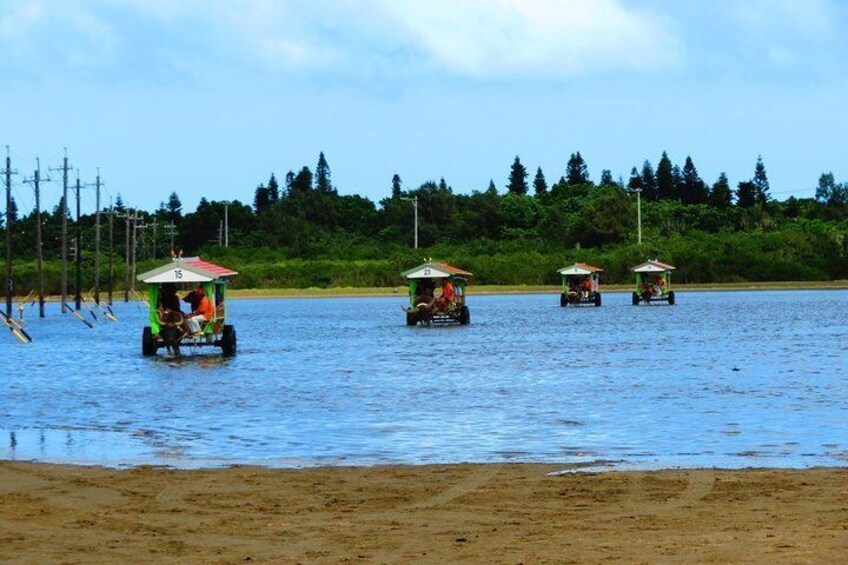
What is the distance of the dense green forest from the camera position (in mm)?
127438

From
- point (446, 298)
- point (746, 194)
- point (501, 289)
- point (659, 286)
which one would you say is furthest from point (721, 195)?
point (446, 298)

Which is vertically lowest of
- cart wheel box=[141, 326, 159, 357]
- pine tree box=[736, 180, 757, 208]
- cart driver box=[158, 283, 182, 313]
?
cart wheel box=[141, 326, 159, 357]

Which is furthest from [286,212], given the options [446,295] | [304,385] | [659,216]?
[304,385]

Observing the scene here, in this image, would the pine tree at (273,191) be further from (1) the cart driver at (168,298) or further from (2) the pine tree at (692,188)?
(1) the cart driver at (168,298)

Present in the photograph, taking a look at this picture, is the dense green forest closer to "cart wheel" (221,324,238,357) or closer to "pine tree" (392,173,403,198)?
"pine tree" (392,173,403,198)

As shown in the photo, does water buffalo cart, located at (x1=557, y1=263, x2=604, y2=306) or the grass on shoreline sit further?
the grass on shoreline

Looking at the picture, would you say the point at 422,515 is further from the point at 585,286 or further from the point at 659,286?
the point at 659,286

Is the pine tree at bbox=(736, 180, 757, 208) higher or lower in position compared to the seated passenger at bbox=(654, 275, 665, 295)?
higher

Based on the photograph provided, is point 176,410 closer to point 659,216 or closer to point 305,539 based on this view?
point 305,539

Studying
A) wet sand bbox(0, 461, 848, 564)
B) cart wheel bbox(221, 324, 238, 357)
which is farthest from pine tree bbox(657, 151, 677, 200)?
wet sand bbox(0, 461, 848, 564)

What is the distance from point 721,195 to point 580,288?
76714 millimetres

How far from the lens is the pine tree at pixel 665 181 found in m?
168

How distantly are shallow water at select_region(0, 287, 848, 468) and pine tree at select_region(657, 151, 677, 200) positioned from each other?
115m

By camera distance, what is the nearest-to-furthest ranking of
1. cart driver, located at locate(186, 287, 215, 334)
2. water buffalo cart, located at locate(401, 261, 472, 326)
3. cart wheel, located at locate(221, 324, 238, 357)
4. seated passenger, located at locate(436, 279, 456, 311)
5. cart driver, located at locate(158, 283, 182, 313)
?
cart driver, located at locate(158, 283, 182, 313)
cart driver, located at locate(186, 287, 215, 334)
cart wheel, located at locate(221, 324, 238, 357)
water buffalo cart, located at locate(401, 261, 472, 326)
seated passenger, located at locate(436, 279, 456, 311)
